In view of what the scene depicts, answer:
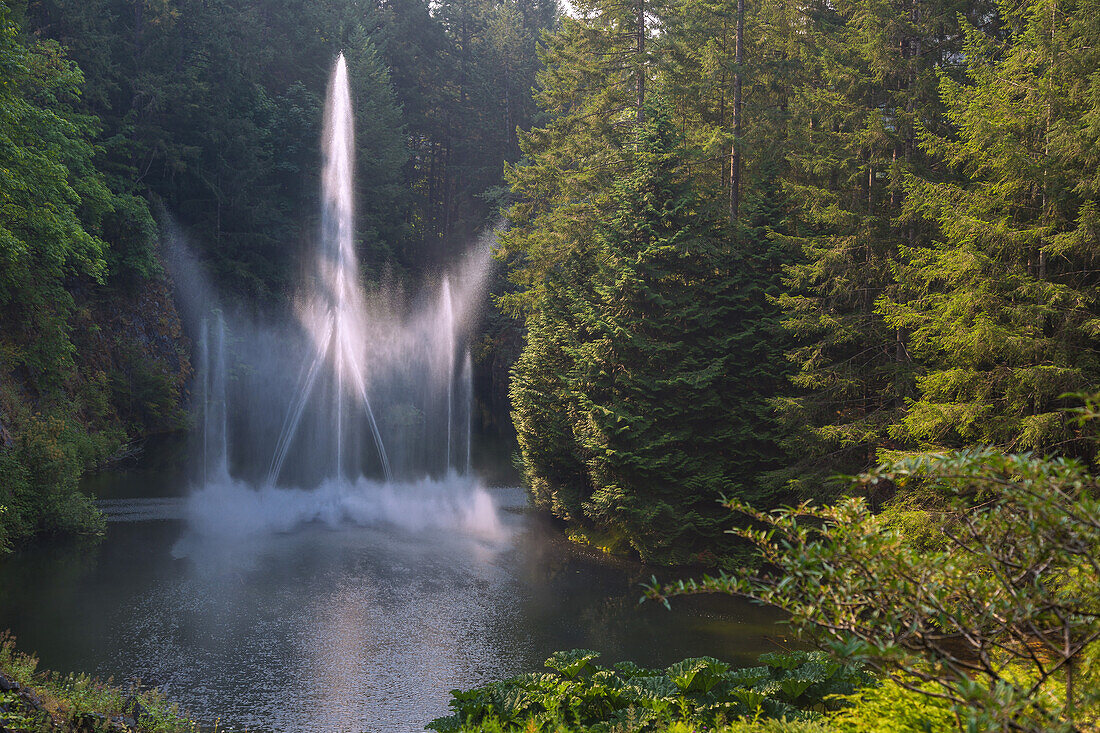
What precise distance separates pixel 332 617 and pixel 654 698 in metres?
7.46

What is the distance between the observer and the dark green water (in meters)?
10.2

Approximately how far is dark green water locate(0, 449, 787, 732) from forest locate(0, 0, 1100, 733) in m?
1.70

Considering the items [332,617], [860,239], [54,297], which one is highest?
[860,239]

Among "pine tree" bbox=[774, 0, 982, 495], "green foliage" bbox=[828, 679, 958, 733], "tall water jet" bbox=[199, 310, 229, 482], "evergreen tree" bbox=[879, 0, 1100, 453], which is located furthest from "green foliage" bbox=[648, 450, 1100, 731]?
"tall water jet" bbox=[199, 310, 229, 482]

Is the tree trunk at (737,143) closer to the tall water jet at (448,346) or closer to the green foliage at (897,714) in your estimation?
the green foliage at (897,714)

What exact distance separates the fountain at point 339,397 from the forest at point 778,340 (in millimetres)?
2643

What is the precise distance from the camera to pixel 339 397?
27609 millimetres

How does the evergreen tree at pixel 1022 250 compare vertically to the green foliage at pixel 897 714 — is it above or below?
above

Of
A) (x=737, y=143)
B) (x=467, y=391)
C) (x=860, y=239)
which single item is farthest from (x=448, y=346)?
(x=860, y=239)

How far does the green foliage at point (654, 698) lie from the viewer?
23.0 feet

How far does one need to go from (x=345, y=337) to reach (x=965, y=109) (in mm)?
22692

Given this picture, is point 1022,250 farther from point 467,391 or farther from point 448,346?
point 467,391

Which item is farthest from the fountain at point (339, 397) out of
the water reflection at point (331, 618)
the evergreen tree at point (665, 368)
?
the evergreen tree at point (665, 368)

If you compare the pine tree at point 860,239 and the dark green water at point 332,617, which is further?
the pine tree at point 860,239
